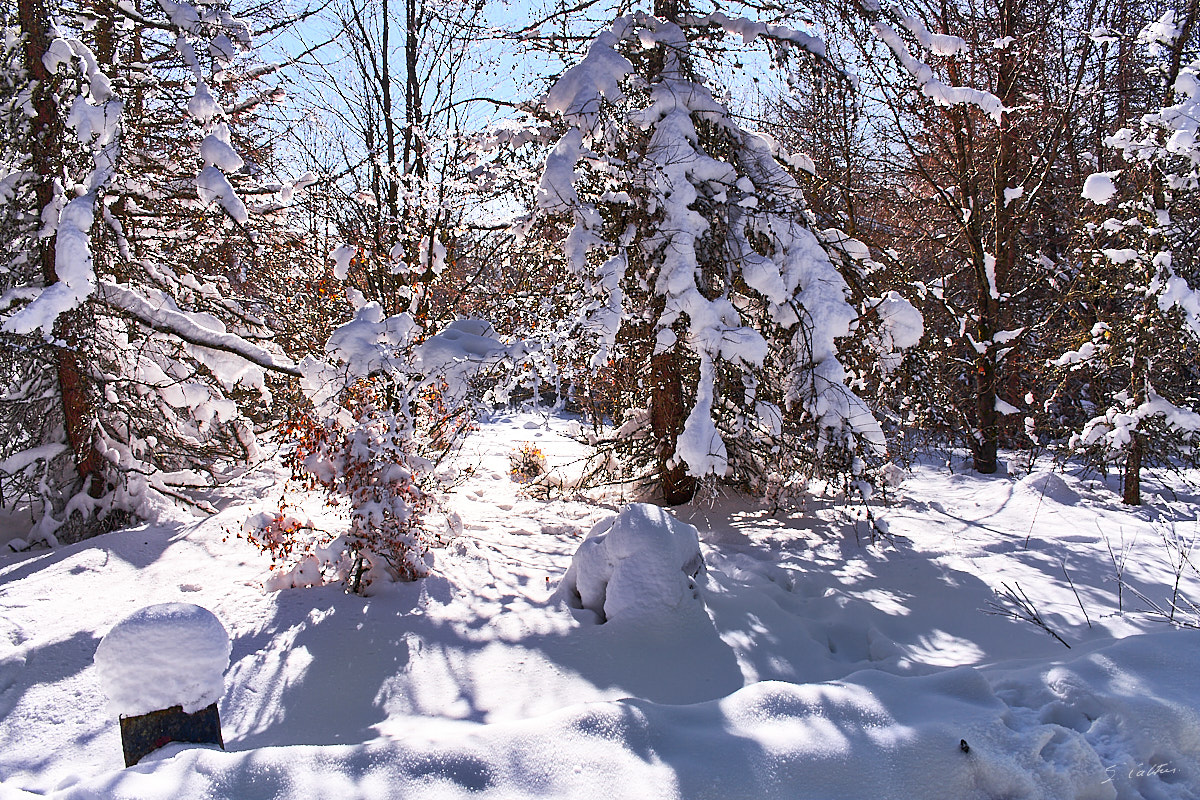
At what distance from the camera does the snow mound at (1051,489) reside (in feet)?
23.8

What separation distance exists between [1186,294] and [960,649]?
15.5 feet

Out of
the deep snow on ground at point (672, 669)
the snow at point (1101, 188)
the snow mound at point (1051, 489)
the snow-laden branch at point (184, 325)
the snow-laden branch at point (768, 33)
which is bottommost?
the snow mound at point (1051, 489)

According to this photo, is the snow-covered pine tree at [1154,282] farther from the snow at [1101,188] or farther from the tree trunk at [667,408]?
the tree trunk at [667,408]

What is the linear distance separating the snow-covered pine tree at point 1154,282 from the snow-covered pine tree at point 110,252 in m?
8.05

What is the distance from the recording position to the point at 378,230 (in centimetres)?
620

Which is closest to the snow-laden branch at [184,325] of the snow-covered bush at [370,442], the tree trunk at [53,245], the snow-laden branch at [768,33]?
the tree trunk at [53,245]

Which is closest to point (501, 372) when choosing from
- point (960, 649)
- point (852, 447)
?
point (852, 447)

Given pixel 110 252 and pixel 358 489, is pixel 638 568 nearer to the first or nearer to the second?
pixel 358 489

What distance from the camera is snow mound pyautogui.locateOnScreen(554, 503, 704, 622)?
3910mm

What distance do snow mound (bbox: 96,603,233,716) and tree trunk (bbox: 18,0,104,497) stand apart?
188 inches

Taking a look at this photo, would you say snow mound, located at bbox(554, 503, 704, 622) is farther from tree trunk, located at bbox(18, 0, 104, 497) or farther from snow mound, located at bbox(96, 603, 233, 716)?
tree trunk, located at bbox(18, 0, 104, 497)

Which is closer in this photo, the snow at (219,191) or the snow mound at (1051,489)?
the snow at (219,191)

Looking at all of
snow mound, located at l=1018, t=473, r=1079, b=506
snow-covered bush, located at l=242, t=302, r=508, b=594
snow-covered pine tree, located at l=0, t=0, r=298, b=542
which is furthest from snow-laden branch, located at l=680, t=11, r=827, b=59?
snow mound, located at l=1018, t=473, r=1079, b=506

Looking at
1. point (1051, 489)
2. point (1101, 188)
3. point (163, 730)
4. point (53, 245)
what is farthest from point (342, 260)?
point (1051, 489)
